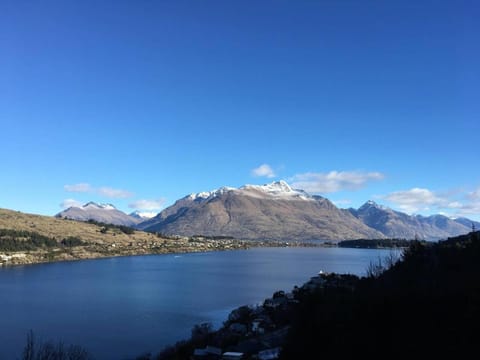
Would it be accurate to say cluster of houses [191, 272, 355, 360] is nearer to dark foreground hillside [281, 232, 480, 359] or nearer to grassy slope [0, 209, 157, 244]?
dark foreground hillside [281, 232, 480, 359]

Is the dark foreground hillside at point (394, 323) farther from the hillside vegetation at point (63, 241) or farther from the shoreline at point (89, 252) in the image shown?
the hillside vegetation at point (63, 241)

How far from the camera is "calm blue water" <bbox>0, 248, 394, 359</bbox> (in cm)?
3797

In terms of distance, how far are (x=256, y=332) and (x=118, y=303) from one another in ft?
95.9

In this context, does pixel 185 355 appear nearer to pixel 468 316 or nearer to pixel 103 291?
pixel 468 316

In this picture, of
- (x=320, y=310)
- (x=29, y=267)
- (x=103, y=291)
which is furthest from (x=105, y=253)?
(x=320, y=310)

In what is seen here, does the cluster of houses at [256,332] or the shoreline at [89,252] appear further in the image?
the shoreline at [89,252]

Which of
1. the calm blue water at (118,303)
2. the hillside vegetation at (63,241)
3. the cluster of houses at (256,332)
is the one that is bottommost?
the calm blue water at (118,303)

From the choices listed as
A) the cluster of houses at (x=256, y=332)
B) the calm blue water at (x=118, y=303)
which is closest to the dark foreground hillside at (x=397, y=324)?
the cluster of houses at (x=256, y=332)

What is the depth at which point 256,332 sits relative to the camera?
109 ft

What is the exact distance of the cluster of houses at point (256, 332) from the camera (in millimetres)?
25984

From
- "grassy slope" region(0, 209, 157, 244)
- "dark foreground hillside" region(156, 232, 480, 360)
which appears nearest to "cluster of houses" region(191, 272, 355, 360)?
"dark foreground hillside" region(156, 232, 480, 360)

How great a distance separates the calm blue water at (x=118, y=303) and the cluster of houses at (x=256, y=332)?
531cm

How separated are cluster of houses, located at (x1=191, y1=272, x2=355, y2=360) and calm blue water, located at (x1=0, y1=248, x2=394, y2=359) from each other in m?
5.31

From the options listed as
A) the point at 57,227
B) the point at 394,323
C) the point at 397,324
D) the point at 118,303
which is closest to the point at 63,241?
the point at 57,227
